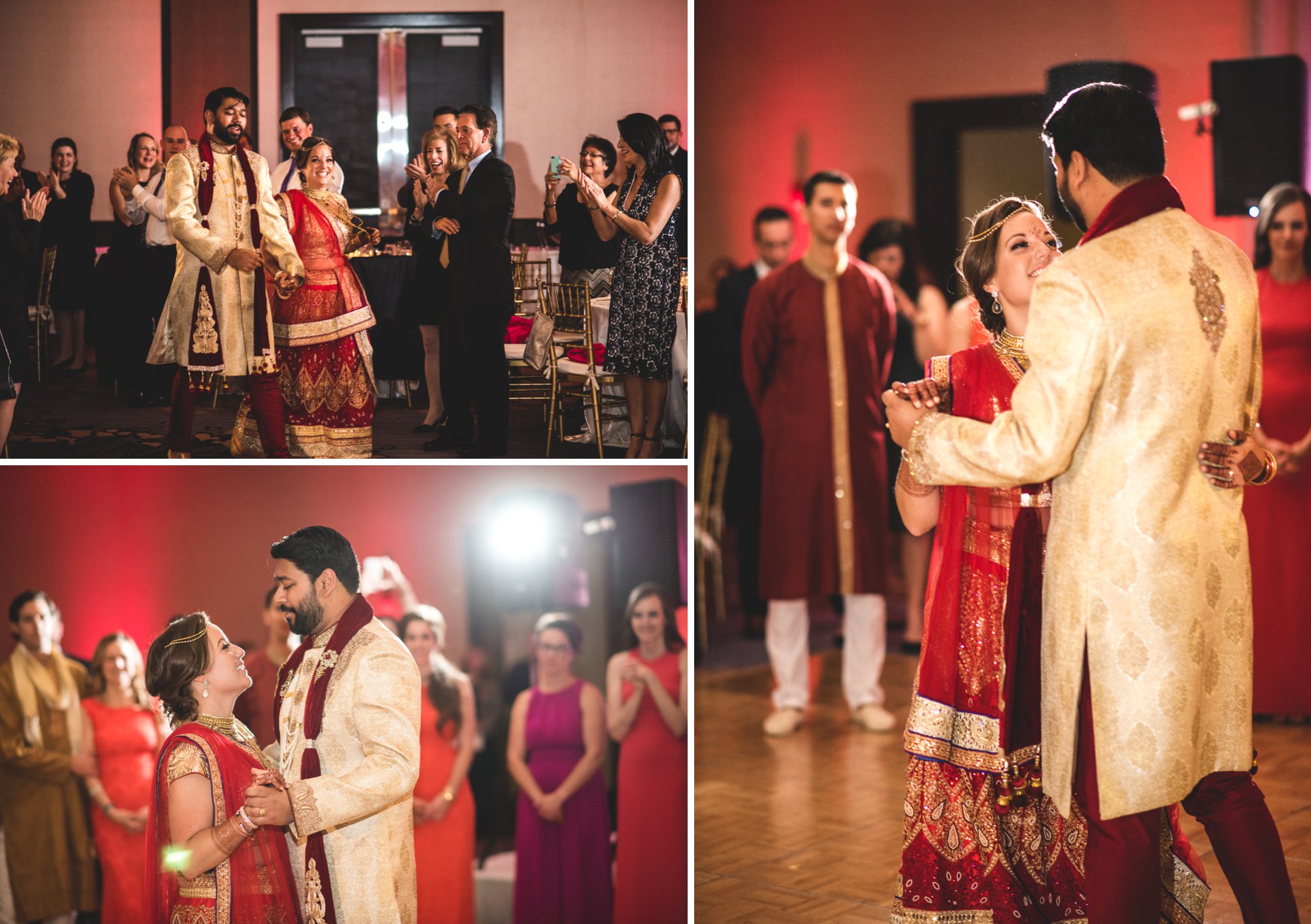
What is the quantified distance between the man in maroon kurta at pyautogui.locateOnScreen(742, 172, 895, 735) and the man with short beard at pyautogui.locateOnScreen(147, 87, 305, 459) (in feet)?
8.40

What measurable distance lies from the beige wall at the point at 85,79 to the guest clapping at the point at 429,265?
53 centimetres

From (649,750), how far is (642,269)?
3.33 feet

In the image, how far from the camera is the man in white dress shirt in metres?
2.80

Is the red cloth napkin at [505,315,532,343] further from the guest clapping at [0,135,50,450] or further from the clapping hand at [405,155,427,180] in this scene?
the guest clapping at [0,135,50,450]

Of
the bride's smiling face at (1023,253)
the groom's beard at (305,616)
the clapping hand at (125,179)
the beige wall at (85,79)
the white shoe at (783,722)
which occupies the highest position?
the beige wall at (85,79)

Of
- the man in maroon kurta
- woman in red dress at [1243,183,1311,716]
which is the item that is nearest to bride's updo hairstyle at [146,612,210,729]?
the man in maroon kurta

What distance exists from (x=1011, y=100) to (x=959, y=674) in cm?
128

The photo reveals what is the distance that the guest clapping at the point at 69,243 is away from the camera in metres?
2.84

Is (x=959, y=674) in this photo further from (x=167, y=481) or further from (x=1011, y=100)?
(x=167, y=481)

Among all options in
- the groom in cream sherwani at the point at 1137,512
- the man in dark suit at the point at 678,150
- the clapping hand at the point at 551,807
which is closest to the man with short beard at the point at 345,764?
the clapping hand at the point at 551,807

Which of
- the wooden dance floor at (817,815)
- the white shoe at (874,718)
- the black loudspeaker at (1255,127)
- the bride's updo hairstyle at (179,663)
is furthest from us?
the white shoe at (874,718)

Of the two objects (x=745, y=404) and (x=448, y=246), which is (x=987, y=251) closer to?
(x=448, y=246)

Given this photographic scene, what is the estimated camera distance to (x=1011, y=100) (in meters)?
3.06

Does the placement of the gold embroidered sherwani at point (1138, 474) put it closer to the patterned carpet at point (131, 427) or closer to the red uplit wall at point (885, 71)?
the red uplit wall at point (885, 71)
